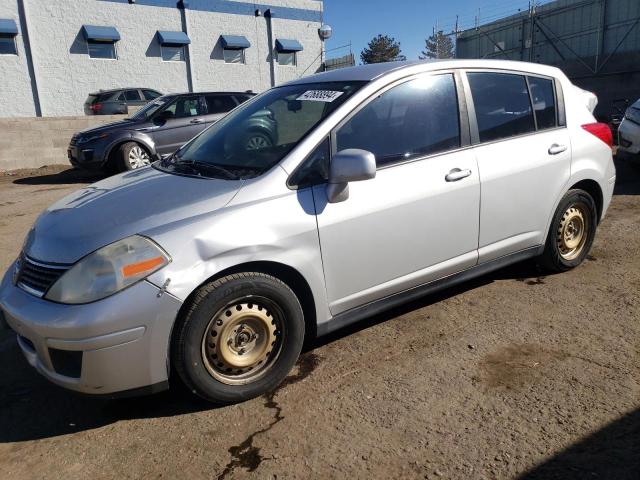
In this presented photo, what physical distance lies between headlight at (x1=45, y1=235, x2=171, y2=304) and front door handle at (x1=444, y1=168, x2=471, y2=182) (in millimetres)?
1863

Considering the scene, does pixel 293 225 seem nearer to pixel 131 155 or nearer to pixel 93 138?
pixel 131 155

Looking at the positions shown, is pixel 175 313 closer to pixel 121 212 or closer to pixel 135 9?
pixel 121 212

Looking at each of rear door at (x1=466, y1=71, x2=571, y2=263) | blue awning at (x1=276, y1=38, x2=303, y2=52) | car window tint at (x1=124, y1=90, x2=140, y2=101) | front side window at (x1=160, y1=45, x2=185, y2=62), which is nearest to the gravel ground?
rear door at (x1=466, y1=71, x2=571, y2=263)

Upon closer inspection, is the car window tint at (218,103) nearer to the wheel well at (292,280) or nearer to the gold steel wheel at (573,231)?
the gold steel wheel at (573,231)

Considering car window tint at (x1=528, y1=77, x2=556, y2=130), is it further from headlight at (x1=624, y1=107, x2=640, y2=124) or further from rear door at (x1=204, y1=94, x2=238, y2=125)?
rear door at (x1=204, y1=94, x2=238, y2=125)

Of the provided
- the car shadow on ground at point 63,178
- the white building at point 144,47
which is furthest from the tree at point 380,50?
the car shadow on ground at point 63,178

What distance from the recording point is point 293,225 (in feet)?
9.31

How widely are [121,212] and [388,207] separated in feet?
4.95

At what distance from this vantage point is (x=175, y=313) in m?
2.53

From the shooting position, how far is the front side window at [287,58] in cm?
2628

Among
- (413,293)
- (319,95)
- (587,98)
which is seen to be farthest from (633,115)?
(319,95)

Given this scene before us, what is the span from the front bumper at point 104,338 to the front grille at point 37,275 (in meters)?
0.06

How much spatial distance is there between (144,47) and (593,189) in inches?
854

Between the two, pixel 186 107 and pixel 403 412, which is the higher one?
pixel 186 107
